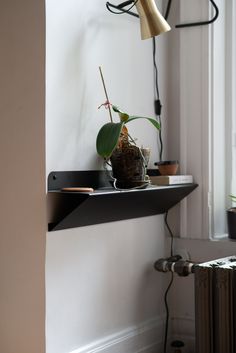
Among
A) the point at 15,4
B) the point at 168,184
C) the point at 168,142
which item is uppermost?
the point at 15,4

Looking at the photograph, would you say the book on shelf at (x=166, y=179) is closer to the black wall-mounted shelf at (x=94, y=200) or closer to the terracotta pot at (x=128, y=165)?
the black wall-mounted shelf at (x=94, y=200)

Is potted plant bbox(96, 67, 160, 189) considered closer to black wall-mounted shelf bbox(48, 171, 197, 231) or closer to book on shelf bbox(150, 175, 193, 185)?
black wall-mounted shelf bbox(48, 171, 197, 231)

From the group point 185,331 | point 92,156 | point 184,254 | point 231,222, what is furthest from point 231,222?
point 92,156

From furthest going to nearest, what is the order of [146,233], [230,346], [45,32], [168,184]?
[146,233] → [168,184] → [230,346] → [45,32]

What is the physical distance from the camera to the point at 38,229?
1.60m

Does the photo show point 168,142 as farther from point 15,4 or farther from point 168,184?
point 15,4

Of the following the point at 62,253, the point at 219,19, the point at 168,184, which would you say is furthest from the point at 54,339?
the point at 219,19

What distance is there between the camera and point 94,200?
154cm

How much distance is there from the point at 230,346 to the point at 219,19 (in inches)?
49.5

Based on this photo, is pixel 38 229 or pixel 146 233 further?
pixel 146 233

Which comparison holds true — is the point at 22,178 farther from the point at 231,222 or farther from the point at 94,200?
the point at 231,222

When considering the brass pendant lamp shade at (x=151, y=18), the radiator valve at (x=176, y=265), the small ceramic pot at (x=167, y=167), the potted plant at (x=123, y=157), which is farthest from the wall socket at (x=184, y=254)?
the brass pendant lamp shade at (x=151, y=18)

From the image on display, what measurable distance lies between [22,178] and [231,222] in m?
0.85

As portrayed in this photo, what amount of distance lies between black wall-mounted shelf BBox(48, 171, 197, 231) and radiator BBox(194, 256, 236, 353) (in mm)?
300
